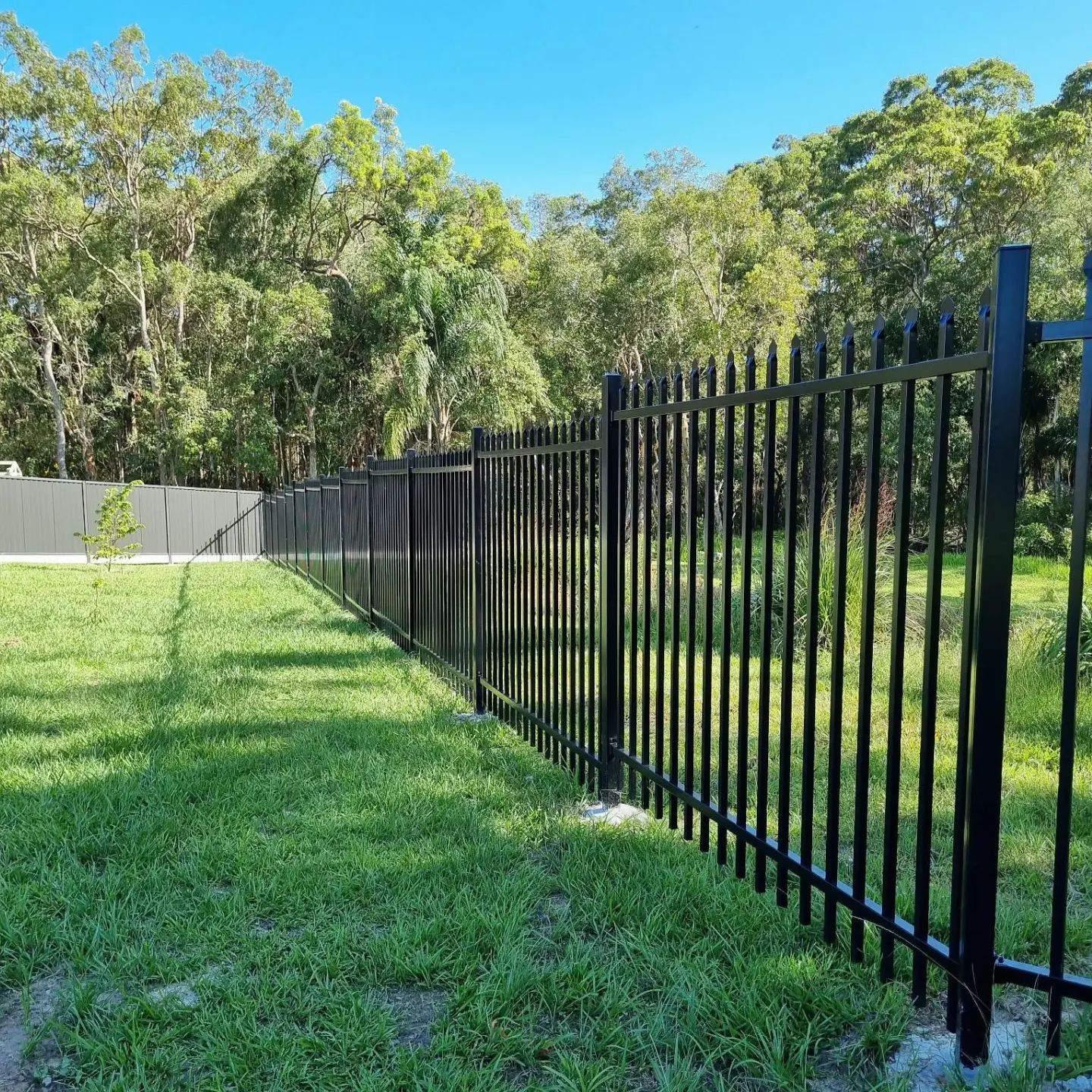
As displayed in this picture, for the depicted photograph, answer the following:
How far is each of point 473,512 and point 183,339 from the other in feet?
89.6

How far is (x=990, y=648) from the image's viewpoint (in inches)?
75.0

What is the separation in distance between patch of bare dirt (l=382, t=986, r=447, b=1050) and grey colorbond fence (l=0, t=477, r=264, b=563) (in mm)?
19289

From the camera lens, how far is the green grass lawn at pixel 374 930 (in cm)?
213

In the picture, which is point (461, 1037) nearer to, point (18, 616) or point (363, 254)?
point (18, 616)

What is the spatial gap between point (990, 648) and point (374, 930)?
6.72ft

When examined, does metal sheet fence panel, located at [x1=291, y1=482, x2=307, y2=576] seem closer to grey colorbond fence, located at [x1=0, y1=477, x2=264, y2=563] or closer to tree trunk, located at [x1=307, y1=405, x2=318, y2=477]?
grey colorbond fence, located at [x1=0, y1=477, x2=264, y2=563]

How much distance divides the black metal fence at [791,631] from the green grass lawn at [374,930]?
292 mm

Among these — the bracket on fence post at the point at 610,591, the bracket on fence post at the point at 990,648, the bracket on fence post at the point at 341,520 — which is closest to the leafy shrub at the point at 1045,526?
the bracket on fence post at the point at 341,520

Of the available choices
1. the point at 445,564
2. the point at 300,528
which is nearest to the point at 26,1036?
the point at 445,564

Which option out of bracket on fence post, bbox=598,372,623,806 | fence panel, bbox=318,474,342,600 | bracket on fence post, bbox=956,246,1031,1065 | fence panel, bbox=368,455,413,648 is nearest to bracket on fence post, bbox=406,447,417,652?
fence panel, bbox=368,455,413,648

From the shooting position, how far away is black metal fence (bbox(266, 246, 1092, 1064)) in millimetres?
1922

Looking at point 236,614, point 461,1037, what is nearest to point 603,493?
point 461,1037

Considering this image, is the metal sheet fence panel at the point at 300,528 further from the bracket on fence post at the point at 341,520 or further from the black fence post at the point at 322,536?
the bracket on fence post at the point at 341,520

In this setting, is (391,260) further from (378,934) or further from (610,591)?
(378,934)
